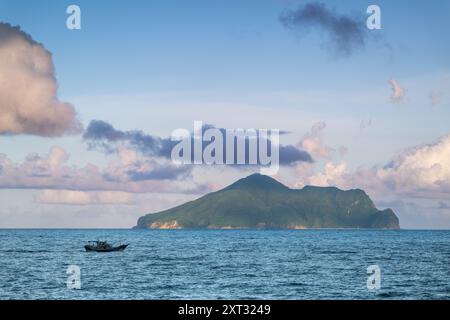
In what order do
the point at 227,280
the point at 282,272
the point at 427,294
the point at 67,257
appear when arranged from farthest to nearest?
the point at 67,257
the point at 282,272
the point at 227,280
the point at 427,294

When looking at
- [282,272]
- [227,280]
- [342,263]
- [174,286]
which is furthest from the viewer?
[342,263]

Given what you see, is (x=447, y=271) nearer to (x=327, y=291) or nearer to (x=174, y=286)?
(x=327, y=291)

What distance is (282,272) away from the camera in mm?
108438
